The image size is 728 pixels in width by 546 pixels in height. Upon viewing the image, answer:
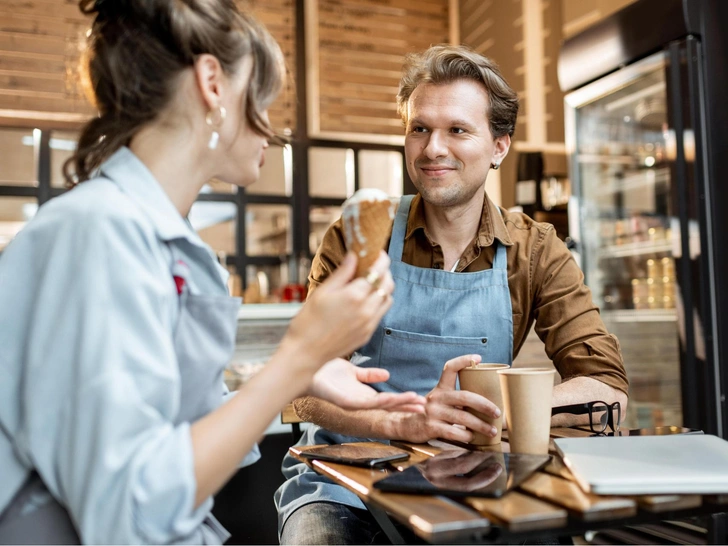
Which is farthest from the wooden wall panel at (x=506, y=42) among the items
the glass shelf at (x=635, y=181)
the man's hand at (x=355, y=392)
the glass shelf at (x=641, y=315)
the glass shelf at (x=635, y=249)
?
the man's hand at (x=355, y=392)

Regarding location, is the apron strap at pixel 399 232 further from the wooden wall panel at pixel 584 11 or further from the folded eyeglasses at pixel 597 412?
the wooden wall panel at pixel 584 11

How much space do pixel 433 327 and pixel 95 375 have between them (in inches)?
42.3

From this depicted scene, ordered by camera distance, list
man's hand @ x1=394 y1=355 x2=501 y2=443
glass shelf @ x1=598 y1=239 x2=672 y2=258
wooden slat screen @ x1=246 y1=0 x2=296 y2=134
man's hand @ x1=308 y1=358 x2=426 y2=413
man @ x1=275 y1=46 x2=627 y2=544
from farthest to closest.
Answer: wooden slat screen @ x1=246 y1=0 x2=296 y2=134
glass shelf @ x1=598 y1=239 x2=672 y2=258
man @ x1=275 y1=46 x2=627 y2=544
man's hand @ x1=394 y1=355 x2=501 y2=443
man's hand @ x1=308 y1=358 x2=426 y2=413

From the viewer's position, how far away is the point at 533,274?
5.89ft

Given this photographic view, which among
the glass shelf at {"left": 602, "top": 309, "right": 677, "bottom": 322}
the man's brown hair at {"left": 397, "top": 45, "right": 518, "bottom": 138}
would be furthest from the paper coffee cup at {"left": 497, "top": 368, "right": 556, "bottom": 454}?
the glass shelf at {"left": 602, "top": 309, "right": 677, "bottom": 322}

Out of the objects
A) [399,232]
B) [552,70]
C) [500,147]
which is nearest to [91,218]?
[399,232]

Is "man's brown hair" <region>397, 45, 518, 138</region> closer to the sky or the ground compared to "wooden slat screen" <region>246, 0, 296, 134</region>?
closer to the ground

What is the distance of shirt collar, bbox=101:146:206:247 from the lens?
2.91 ft

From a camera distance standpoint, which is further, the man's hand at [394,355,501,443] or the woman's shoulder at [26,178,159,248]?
the man's hand at [394,355,501,443]

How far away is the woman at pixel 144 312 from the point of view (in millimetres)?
722

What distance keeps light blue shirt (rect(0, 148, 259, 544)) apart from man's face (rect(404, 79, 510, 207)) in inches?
42.4

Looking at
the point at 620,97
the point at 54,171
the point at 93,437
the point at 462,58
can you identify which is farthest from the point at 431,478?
the point at 54,171

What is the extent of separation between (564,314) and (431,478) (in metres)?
0.95

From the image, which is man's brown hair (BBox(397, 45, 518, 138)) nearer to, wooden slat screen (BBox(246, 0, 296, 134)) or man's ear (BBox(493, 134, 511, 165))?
man's ear (BBox(493, 134, 511, 165))
